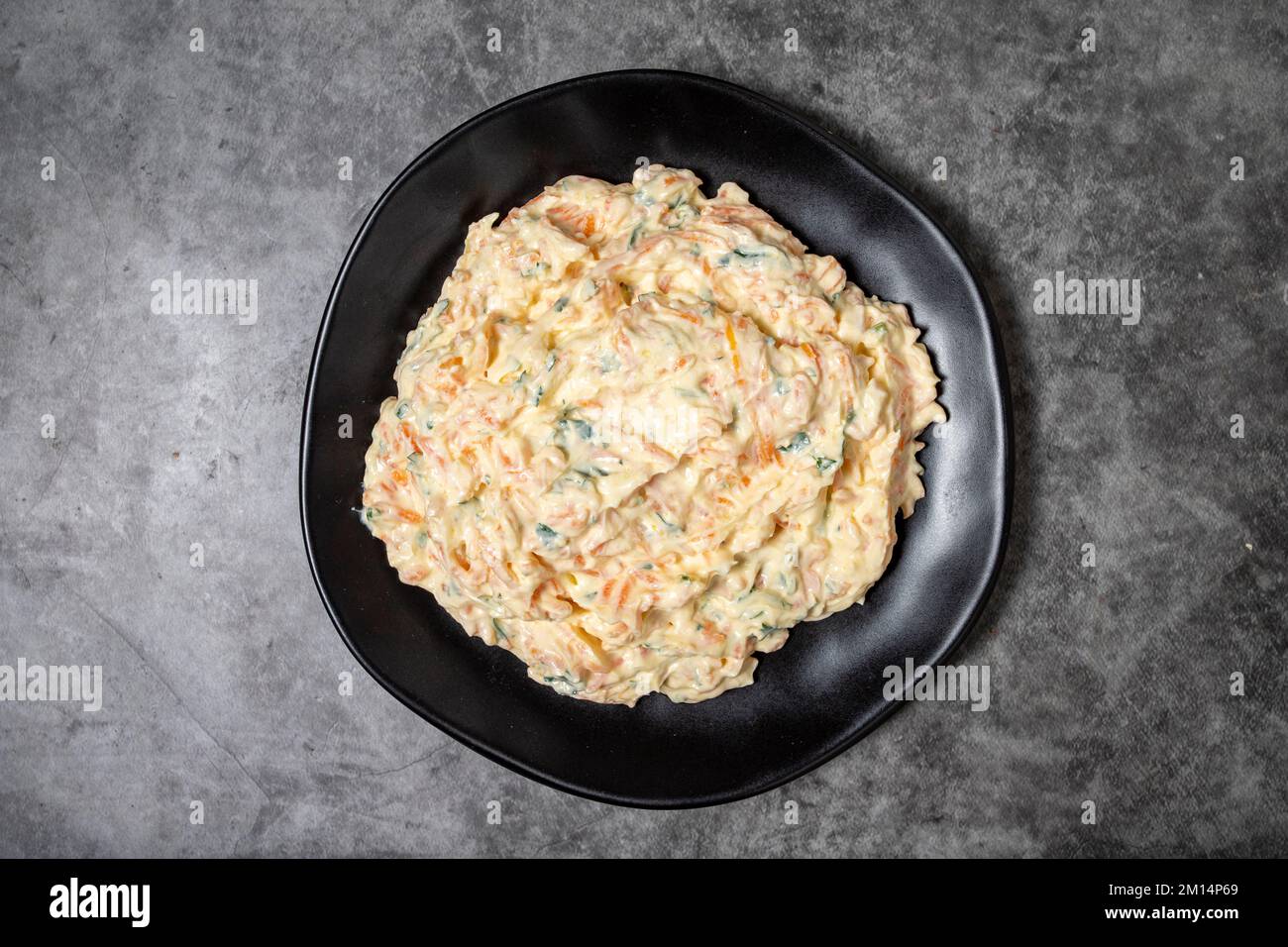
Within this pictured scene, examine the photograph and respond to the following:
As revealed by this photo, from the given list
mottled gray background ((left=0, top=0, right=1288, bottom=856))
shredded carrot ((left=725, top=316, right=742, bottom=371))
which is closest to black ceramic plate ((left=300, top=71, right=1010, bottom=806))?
mottled gray background ((left=0, top=0, right=1288, bottom=856))

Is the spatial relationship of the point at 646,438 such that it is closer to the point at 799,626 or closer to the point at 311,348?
the point at 799,626

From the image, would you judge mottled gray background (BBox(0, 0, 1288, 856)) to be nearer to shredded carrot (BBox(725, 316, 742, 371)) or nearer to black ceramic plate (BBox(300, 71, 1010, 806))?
black ceramic plate (BBox(300, 71, 1010, 806))

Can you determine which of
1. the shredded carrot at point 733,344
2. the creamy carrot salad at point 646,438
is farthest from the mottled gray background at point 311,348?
the shredded carrot at point 733,344

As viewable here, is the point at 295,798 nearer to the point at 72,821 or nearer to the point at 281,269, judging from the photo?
the point at 72,821

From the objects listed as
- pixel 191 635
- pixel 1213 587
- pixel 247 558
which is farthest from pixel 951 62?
pixel 191 635

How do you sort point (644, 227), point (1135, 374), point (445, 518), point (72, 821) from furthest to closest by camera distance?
point (72, 821)
point (1135, 374)
point (644, 227)
point (445, 518)

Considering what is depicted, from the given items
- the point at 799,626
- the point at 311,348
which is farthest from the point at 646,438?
the point at 311,348

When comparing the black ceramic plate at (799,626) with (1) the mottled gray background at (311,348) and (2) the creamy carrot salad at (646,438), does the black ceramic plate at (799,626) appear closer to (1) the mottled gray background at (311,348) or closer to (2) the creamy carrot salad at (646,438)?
(2) the creamy carrot salad at (646,438)
